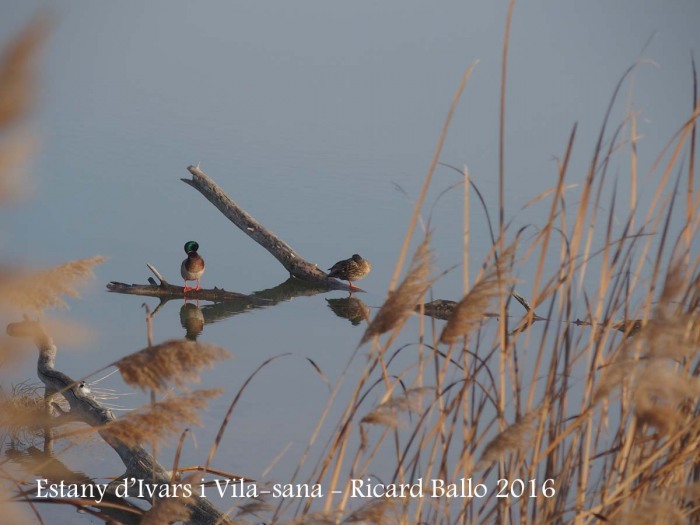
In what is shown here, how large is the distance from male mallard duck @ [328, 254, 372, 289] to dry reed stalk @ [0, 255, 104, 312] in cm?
519

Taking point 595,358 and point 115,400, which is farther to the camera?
point 115,400

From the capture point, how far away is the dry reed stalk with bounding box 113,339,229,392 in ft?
4.23

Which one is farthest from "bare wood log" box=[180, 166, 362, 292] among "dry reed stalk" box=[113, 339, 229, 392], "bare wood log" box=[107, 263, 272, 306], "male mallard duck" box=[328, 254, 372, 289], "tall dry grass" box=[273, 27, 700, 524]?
"dry reed stalk" box=[113, 339, 229, 392]

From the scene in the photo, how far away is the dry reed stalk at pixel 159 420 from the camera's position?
1.37 metres

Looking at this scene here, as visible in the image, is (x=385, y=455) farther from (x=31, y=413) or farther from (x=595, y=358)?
(x=31, y=413)

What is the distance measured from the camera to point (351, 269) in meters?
6.60

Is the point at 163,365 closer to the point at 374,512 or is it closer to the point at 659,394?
the point at 374,512

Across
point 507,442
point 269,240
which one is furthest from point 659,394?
point 269,240

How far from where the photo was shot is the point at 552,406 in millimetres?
1735

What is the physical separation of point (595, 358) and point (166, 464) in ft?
8.59

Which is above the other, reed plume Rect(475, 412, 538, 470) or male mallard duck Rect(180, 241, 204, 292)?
male mallard duck Rect(180, 241, 204, 292)

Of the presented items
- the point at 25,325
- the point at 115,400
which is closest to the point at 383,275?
Answer: the point at 115,400

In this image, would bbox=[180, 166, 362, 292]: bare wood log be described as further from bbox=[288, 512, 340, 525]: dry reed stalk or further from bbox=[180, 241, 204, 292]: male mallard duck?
bbox=[288, 512, 340, 525]: dry reed stalk

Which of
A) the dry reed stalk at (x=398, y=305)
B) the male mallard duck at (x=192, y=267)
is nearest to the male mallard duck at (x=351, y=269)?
the male mallard duck at (x=192, y=267)
